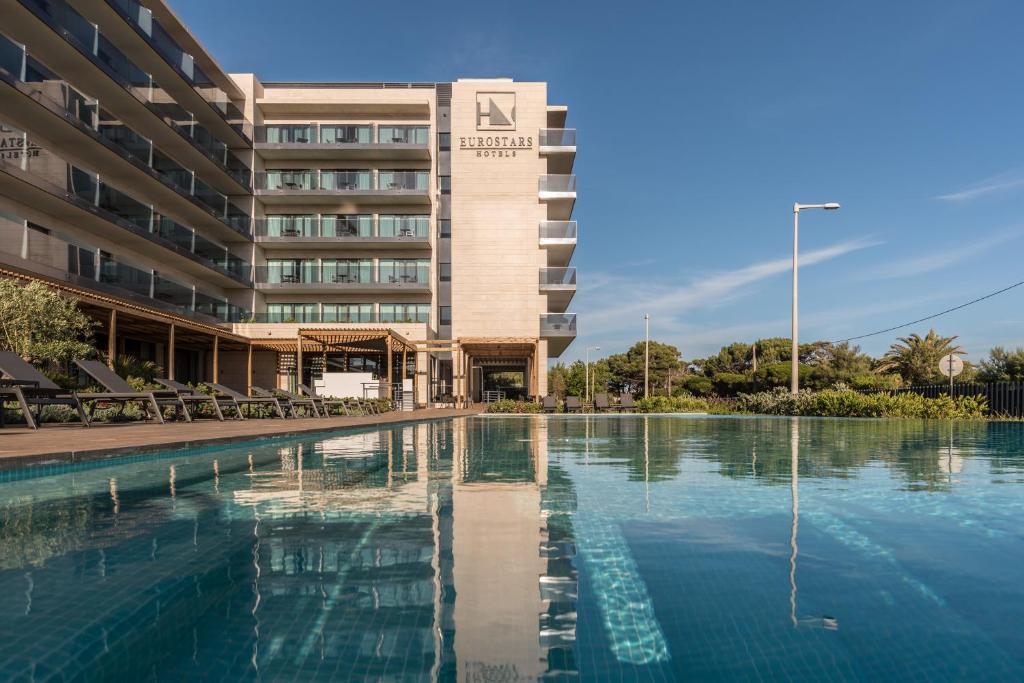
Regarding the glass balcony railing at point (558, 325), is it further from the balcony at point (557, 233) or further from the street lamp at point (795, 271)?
the street lamp at point (795, 271)

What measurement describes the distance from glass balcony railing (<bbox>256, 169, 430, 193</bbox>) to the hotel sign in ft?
9.80

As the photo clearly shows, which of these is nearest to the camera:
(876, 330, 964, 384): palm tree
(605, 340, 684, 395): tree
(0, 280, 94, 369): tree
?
(0, 280, 94, 369): tree

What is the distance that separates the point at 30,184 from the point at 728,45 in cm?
2109

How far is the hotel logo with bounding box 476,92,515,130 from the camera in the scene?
32.6m

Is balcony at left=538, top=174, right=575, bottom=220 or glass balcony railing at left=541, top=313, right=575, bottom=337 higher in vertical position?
balcony at left=538, top=174, right=575, bottom=220

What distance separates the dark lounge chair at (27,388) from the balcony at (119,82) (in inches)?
453

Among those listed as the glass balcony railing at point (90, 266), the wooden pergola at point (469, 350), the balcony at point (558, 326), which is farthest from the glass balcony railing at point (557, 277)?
the glass balcony railing at point (90, 266)

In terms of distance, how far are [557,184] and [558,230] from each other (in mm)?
2312

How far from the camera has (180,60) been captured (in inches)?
968

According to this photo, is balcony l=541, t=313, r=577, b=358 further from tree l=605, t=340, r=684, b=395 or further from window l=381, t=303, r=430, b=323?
tree l=605, t=340, r=684, b=395

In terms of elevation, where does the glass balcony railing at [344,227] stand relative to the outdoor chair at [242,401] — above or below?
above

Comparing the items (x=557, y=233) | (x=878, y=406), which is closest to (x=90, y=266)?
(x=557, y=233)

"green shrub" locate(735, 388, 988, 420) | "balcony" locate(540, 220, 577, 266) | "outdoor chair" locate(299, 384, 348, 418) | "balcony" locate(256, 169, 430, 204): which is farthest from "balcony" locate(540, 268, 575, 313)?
"outdoor chair" locate(299, 384, 348, 418)

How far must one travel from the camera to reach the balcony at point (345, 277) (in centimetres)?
3005
